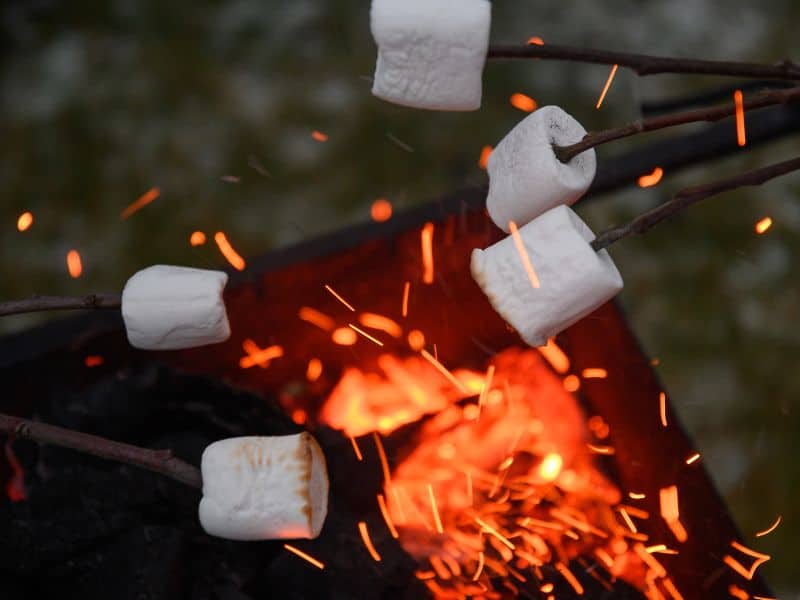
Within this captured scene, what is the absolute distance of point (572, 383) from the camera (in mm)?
1189

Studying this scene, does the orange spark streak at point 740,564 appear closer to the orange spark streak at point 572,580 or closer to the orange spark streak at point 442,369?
the orange spark streak at point 572,580

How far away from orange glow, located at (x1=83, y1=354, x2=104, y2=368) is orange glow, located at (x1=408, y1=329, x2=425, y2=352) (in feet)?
1.23

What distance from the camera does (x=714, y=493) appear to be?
100 cm

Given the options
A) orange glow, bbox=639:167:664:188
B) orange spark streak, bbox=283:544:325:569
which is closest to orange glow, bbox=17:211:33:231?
orange spark streak, bbox=283:544:325:569

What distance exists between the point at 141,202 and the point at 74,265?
18cm

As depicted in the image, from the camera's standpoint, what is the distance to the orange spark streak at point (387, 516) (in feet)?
3.38

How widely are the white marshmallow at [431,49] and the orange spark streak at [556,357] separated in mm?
441

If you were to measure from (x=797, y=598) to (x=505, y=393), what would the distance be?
2.20ft

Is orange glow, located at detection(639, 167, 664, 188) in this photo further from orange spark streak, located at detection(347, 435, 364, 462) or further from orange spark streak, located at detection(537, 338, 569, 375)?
orange spark streak, located at detection(347, 435, 364, 462)

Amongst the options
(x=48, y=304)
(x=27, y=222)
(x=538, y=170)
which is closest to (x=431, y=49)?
(x=538, y=170)

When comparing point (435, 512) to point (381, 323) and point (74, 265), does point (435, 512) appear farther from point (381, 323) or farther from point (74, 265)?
point (74, 265)

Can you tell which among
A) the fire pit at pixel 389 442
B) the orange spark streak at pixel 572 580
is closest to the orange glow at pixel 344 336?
the fire pit at pixel 389 442

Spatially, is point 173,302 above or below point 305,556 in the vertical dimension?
above

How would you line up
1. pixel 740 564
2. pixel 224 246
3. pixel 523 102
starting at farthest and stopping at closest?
pixel 523 102 < pixel 224 246 < pixel 740 564
